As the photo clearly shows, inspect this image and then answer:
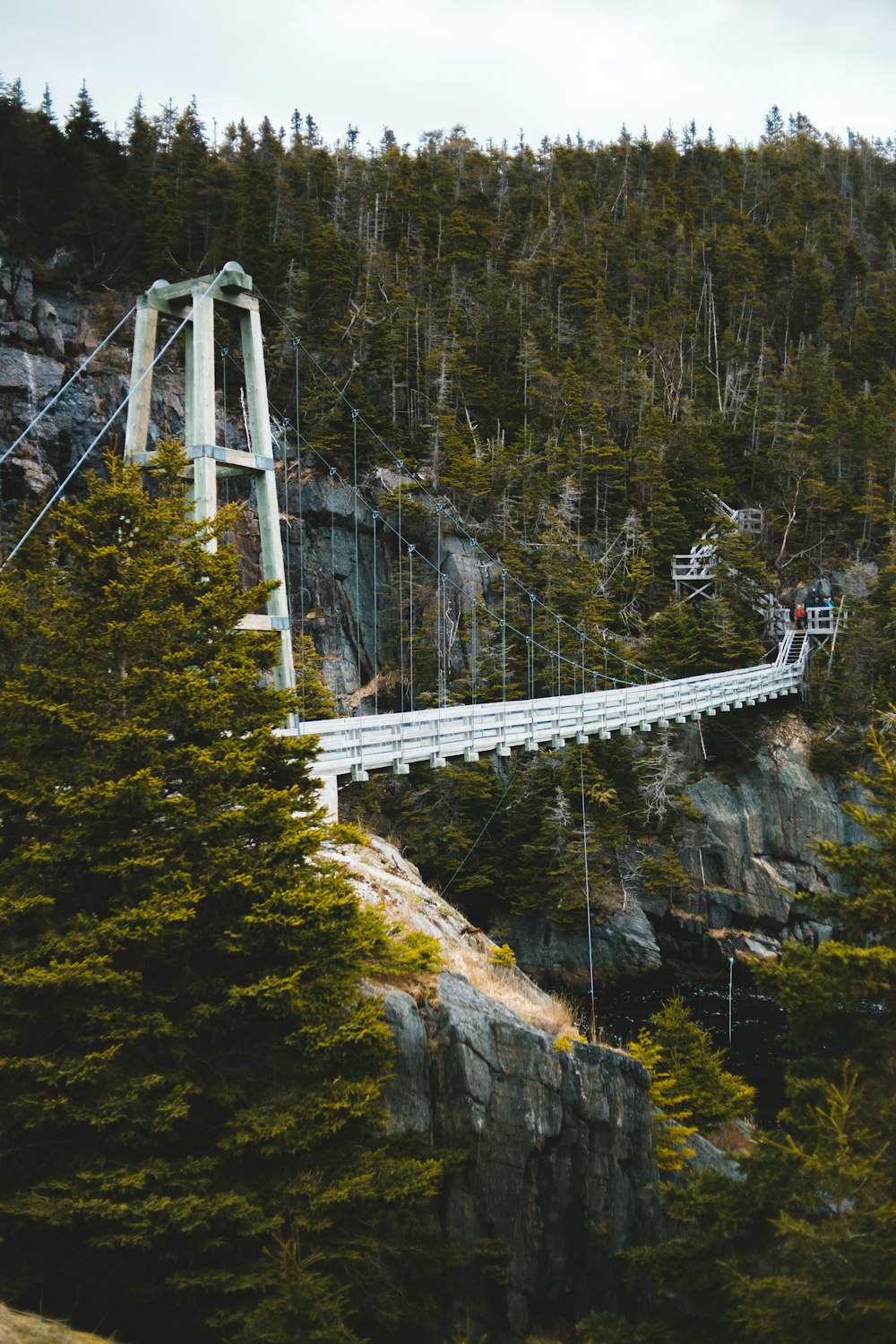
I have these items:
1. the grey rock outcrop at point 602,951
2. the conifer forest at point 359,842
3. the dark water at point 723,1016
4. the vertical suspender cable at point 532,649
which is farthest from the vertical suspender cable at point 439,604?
the dark water at point 723,1016

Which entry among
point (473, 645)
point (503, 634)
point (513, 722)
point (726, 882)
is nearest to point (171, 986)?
point (513, 722)

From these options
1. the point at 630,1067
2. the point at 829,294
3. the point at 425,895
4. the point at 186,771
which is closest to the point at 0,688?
the point at 186,771

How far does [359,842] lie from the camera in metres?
10.0

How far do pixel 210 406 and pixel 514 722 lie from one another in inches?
292

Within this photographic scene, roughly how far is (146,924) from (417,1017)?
252 cm

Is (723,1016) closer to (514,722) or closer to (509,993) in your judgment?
(514,722)

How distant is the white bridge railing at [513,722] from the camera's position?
1295cm

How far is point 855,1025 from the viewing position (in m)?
6.70

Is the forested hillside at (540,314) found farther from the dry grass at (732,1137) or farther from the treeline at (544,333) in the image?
the dry grass at (732,1137)

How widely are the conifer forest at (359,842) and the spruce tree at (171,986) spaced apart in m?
0.03

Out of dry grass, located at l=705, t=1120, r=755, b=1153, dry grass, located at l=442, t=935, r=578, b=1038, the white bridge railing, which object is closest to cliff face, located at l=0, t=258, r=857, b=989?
the white bridge railing

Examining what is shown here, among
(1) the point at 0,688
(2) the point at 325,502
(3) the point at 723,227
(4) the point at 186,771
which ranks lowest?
(4) the point at 186,771

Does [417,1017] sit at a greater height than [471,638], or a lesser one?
lesser

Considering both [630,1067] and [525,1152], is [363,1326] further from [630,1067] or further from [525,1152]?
[630,1067]
